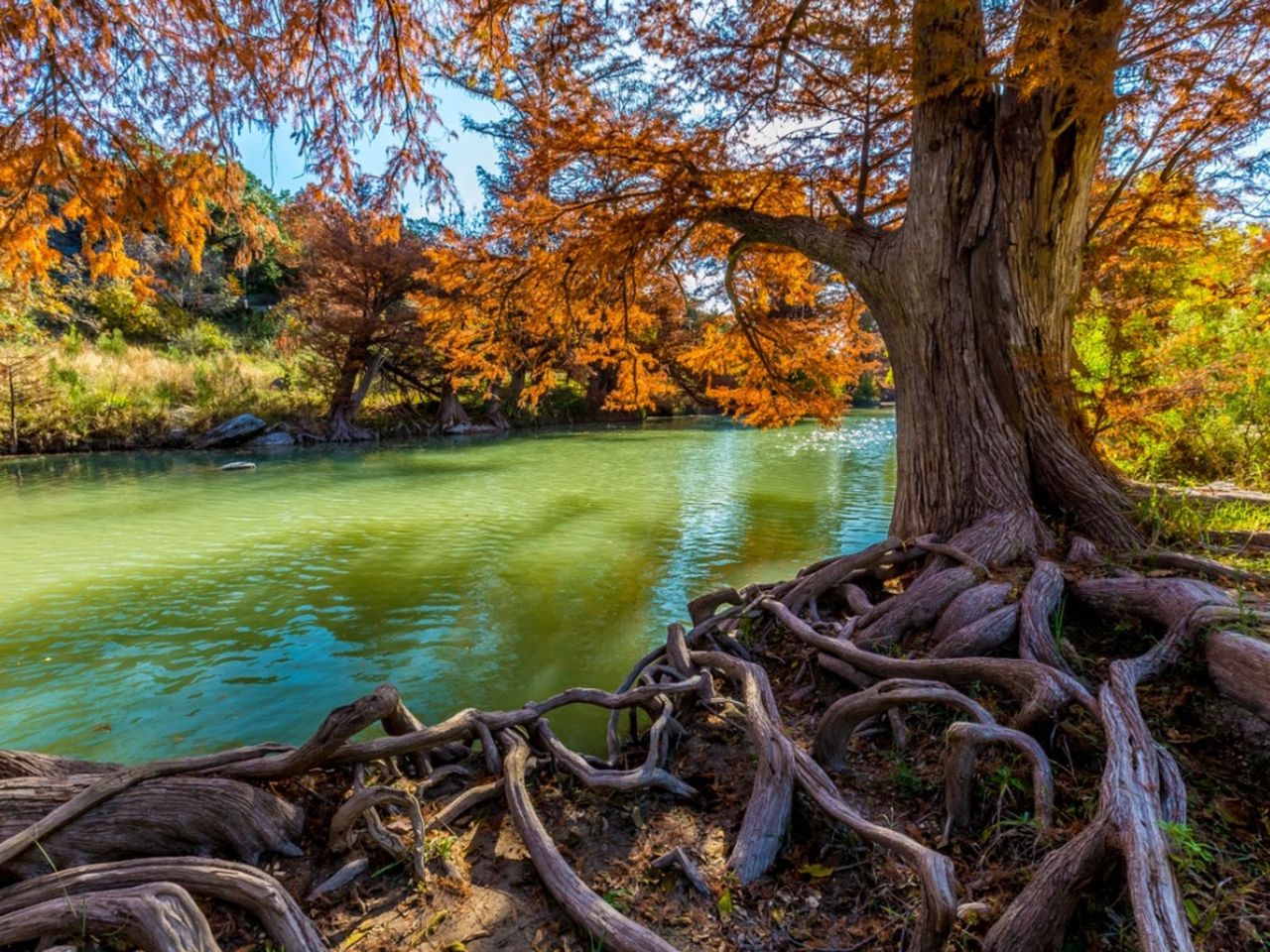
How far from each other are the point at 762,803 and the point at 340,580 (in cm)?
529

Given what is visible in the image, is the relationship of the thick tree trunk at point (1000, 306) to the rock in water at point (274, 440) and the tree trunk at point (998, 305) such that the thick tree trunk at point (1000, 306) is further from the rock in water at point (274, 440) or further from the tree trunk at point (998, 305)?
the rock in water at point (274, 440)

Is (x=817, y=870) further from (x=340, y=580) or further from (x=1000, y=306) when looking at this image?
(x=340, y=580)

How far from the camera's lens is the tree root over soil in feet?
4.93

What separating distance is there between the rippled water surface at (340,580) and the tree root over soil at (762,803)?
1.15 meters

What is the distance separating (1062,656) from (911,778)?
971mm

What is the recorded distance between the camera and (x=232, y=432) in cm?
1758

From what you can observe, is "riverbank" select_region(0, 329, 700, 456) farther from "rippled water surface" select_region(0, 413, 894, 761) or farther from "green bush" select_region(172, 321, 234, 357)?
"rippled water surface" select_region(0, 413, 894, 761)

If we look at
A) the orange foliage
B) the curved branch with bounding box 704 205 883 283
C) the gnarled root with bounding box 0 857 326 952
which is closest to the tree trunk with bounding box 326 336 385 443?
the orange foliage

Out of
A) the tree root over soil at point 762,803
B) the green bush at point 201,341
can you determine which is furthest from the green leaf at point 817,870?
the green bush at point 201,341

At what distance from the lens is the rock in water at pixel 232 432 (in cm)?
1722

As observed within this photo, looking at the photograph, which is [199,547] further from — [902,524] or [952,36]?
[952,36]

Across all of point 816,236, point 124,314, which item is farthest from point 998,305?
point 124,314

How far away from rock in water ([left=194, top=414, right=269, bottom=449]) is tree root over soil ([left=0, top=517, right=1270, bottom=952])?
18166 millimetres

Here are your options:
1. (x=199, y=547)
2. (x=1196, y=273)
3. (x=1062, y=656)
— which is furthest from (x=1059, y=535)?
(x=199, y=547)
